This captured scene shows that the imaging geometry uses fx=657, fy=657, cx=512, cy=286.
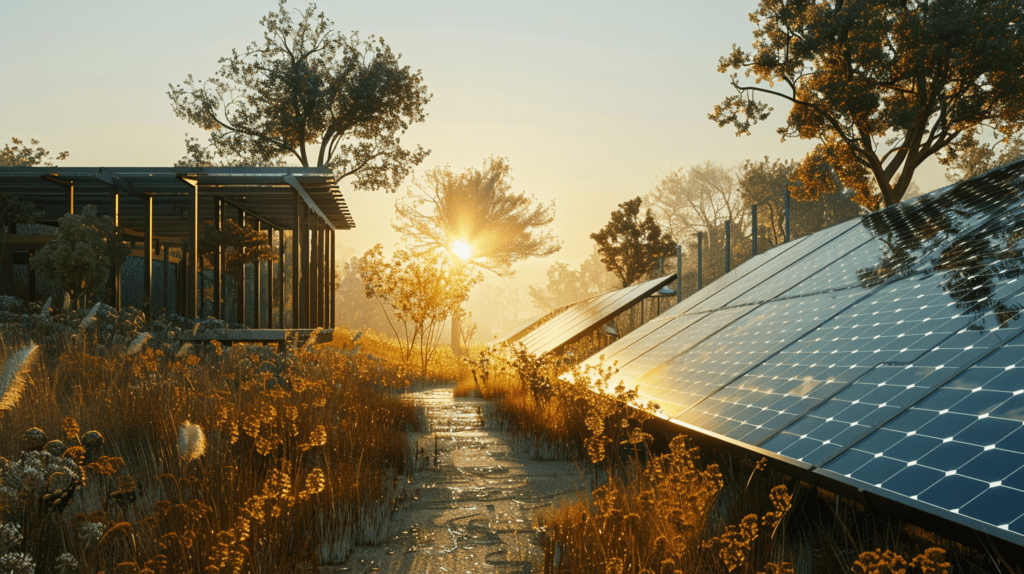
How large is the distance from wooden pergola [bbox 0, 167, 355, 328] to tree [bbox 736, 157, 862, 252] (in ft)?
91.5

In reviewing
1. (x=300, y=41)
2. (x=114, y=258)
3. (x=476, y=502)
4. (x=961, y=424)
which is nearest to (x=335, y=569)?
(x=476, y=502)

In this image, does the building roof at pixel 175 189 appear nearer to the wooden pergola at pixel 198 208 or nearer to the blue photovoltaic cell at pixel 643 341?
the wooden pergola at pixel 198 208

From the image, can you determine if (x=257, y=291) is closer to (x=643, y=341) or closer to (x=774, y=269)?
(x=643, y=341)

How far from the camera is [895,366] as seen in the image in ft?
9.21

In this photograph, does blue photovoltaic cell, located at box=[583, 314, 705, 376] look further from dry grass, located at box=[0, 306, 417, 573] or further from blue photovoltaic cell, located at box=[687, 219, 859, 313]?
dry grass, located at box=[0, 306, 417, 573]

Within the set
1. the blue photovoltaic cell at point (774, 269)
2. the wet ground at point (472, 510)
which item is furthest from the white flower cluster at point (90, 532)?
the blue photovoltaic cell at point (774, 269)

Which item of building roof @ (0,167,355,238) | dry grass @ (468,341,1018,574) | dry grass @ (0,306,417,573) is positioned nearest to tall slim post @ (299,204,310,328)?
building roof @ (0,167,355,238)

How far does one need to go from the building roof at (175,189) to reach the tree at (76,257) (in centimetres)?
302

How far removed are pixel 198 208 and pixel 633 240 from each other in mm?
16217

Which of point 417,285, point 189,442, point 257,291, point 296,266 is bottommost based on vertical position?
point 189,442

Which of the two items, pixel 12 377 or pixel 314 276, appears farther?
pixel 314 276

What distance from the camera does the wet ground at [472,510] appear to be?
3100mm

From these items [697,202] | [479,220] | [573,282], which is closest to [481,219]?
[479,220]

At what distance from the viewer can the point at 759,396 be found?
324 cm
